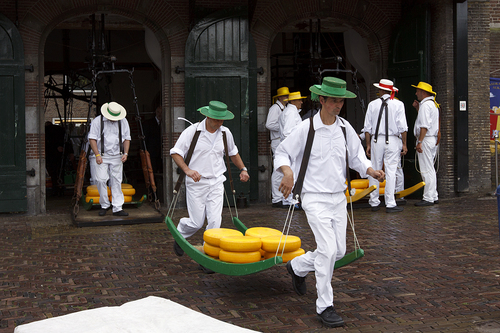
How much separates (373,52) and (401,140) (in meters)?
3.69

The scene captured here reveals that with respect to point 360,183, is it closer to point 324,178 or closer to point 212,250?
point 212,250

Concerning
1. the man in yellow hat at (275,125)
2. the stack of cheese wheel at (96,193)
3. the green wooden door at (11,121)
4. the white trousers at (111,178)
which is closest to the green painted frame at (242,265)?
the white trousers at (111,178)

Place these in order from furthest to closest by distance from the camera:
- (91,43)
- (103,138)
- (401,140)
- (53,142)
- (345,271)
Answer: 1. (53,142)
2. (91,43)
3. (401,140)
4. (103,138)
5. (345,271)

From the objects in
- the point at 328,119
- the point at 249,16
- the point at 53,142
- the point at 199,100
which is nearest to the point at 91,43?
the point at 199,100

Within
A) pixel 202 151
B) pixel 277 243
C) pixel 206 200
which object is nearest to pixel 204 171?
pixel 202 151

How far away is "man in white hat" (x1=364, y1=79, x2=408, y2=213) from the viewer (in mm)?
10242

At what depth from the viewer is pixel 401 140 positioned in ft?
34.4

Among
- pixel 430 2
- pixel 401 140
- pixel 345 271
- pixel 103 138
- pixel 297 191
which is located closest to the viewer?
pixel 297 191

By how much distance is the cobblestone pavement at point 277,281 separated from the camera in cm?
463

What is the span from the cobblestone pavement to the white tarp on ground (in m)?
0.51

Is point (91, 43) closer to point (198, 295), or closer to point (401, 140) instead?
point (401, 140)

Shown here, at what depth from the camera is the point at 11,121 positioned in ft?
35.3

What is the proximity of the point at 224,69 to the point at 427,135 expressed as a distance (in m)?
4.21

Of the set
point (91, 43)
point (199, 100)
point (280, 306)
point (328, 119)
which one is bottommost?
point (280, 306)
